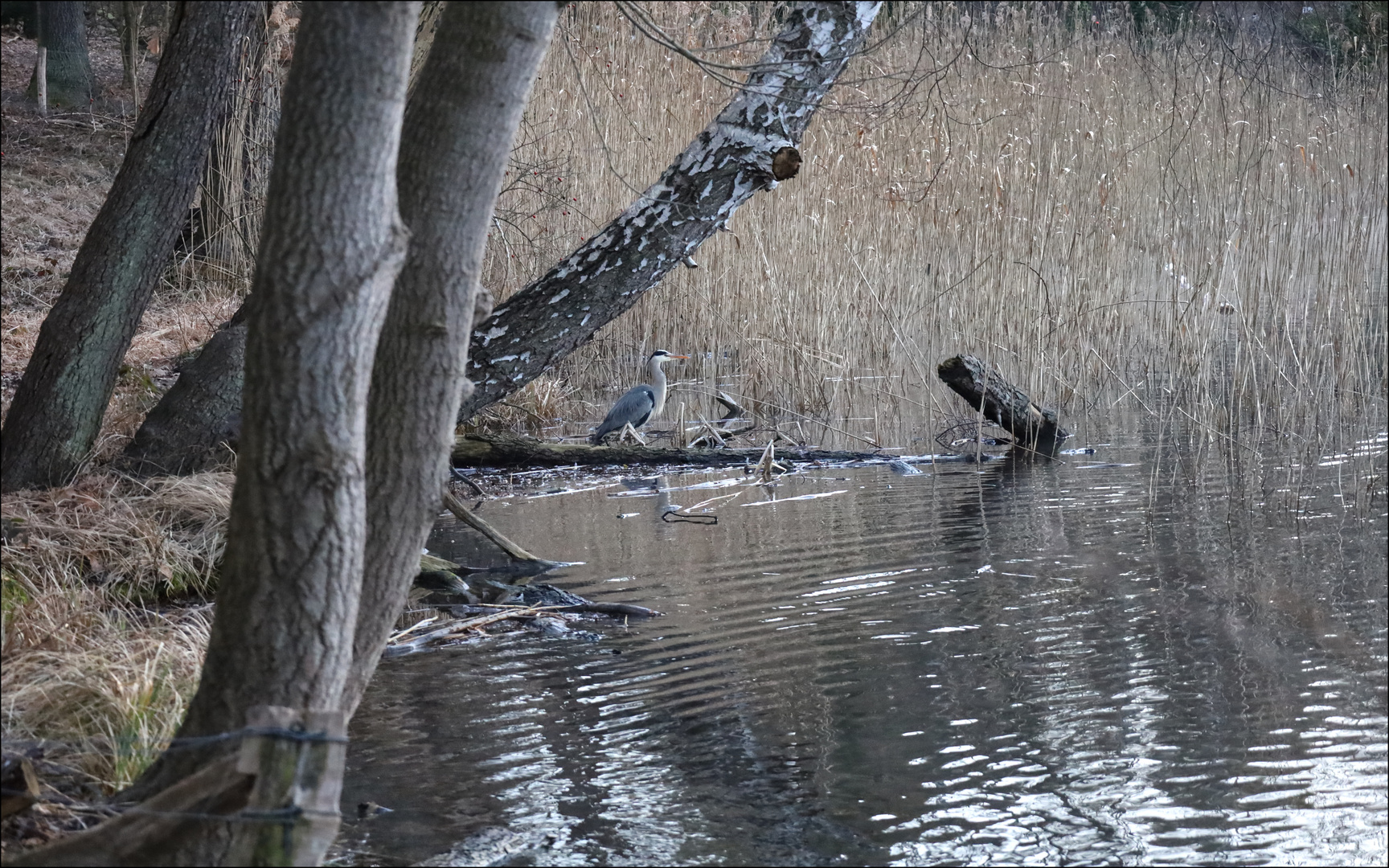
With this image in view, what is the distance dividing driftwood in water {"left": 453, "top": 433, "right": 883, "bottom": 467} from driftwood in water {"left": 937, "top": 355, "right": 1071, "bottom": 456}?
65 cm

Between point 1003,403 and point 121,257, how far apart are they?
14.7 feet

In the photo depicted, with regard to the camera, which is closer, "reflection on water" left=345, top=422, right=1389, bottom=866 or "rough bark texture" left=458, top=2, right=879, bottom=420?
"reflection on water" left=345, top=422, right=1389, bottom=866

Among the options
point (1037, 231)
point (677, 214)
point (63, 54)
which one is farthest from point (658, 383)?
point (63, 54)

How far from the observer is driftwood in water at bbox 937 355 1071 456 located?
21.8 ft

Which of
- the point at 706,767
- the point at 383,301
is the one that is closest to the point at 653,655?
the point at 706,767

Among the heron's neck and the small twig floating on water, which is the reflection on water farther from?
the heron's neck

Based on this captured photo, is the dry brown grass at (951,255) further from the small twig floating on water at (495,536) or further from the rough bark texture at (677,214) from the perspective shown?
the small twig floating on water at (495,536)

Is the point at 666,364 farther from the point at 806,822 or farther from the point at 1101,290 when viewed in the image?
the point at 806,822

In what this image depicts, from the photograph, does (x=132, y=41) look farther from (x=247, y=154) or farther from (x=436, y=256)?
(x=436, y=256)

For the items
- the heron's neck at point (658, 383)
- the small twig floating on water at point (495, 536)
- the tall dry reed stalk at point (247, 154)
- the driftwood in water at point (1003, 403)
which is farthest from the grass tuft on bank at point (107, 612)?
the driftwood in water at point (1003, 403)

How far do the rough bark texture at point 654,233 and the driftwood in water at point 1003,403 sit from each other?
198 centimetres

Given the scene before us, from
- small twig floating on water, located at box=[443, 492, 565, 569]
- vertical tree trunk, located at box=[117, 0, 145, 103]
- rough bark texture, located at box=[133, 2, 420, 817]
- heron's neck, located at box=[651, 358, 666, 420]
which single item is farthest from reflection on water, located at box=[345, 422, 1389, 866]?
vertical tree trunk, located at box=[117, 0, 145, 103]

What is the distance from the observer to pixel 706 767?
3066 millimetres

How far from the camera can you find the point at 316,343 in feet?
6.66
